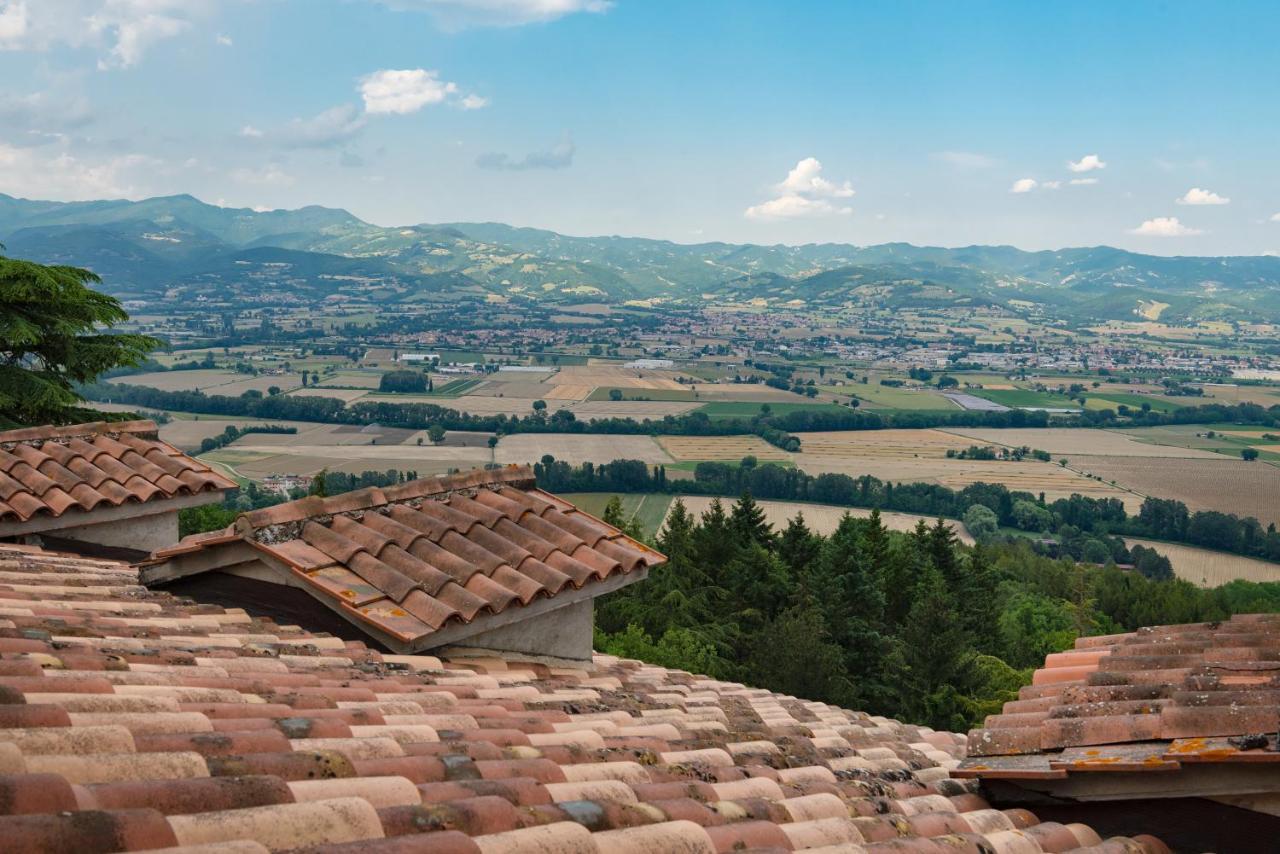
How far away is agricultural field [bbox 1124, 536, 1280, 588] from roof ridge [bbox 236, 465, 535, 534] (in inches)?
2587

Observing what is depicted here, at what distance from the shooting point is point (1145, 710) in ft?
17.0

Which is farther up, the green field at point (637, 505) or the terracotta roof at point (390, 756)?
the terracotta roof at point (390, 756)

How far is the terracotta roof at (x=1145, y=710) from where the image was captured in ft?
15.4

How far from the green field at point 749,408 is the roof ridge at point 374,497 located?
355ft

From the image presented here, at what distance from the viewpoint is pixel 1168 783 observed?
460cm

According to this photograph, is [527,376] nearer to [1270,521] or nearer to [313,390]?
[313,390]

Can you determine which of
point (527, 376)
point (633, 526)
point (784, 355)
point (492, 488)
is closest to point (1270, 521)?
point (633, 526)

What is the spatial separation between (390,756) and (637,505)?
7277 centimetres

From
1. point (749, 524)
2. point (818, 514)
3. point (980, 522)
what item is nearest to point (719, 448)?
point (818, 514)

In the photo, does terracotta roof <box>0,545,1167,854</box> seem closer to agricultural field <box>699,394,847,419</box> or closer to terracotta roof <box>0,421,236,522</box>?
terracotta roof <box>0,421,236,522</box>

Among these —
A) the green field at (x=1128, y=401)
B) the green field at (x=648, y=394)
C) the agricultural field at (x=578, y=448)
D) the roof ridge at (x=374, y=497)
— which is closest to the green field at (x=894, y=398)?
the green field at (x=1128, y=401)

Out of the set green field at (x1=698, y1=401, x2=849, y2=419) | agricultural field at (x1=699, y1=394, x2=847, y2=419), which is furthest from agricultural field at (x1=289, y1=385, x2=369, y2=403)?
agricultural field at (x1=699, y1=394, x2=847, y2=419)

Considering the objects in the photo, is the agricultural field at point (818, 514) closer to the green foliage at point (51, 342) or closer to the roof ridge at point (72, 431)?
the green foliage at point (51, 342)

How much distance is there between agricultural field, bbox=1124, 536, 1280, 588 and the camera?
2655 inches
